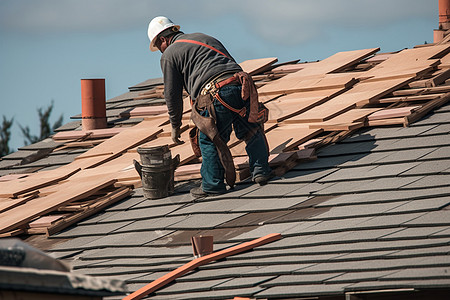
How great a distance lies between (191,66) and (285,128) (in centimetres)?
128

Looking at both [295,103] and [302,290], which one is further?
[295,103]

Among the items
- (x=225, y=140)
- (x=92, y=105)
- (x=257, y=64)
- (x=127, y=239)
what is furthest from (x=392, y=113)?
Result: (x=92, y=105)

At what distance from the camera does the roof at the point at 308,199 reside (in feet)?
15.3

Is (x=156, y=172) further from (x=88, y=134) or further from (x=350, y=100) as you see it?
(x=88, y=134)

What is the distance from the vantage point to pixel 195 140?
7.10m

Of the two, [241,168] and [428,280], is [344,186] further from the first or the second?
[428,280]

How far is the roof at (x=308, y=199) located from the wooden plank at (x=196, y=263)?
0.15ft

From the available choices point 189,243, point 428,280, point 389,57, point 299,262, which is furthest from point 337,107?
point 428,280

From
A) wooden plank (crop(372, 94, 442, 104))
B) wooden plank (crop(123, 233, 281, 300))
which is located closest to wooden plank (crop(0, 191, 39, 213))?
wooden plank (crop(123, 233, 281, 300))

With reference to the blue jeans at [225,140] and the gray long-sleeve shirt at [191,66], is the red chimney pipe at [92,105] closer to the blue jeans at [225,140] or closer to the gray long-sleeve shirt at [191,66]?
the gray long-sleeve shirt at [191,66]

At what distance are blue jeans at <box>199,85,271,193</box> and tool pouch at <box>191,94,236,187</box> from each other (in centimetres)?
6

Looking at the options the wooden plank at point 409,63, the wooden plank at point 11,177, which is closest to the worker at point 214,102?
the wooden plank at point 409,63

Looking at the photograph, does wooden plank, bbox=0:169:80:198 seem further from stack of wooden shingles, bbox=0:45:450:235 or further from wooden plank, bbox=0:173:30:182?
wooden plank, bbox=0:173:30:182

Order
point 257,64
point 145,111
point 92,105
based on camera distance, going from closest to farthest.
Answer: point 145,111 < point 92,105 < point 257,64
